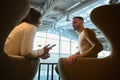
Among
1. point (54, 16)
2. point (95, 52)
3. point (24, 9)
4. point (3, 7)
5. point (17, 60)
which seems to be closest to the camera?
point (3, 7)

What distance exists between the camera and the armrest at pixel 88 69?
1450 millimetres

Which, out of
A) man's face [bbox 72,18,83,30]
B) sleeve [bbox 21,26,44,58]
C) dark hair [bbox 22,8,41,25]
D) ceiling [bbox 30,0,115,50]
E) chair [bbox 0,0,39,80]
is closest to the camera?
chair [bbox 0,0,39,80]

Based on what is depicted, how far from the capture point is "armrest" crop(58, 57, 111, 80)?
57.1 inches

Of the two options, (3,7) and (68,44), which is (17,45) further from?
(68,44)

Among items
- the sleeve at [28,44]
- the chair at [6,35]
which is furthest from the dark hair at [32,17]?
the chair at [6,35]

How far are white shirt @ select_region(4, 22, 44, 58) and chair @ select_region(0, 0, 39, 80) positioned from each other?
0.07m

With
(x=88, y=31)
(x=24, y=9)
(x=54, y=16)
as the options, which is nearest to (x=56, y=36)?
(x=54, y=16)

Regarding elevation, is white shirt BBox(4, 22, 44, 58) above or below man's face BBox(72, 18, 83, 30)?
below

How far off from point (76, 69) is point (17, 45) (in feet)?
1.81

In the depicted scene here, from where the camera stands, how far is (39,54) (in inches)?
57.6

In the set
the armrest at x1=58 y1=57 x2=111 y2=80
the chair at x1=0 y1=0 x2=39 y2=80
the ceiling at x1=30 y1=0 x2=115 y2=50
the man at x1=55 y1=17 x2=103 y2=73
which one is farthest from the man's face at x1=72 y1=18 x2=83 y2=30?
the ceiling at x1=30 y1=0 x2=115 y2=50

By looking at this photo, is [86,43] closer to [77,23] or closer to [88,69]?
[77,23]

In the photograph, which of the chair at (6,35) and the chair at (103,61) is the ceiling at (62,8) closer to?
the chair at (103,61)

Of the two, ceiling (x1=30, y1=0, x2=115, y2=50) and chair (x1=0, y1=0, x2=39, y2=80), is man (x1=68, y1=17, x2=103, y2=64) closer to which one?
chair (x1=0, y1=0, x2=39, y2=80)
